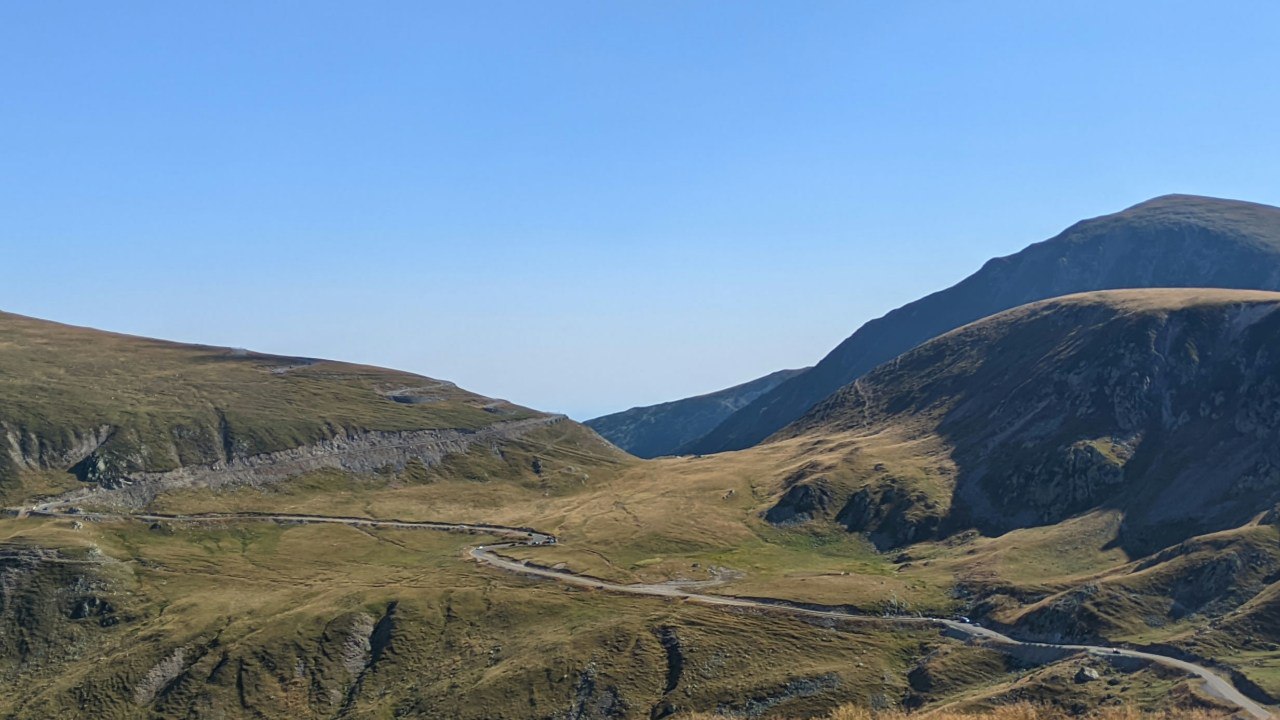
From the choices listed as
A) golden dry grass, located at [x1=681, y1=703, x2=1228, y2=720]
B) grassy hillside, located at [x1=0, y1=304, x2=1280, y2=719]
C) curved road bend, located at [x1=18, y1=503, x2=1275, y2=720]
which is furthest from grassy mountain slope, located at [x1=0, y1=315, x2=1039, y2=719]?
golden dry grass, located at [x1=681, y1=703, x2=1228, y2=720]

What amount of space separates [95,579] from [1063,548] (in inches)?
6938

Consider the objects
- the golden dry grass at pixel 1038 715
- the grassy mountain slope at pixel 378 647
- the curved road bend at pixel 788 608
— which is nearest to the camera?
the golden dry grass at pixel 1038 715

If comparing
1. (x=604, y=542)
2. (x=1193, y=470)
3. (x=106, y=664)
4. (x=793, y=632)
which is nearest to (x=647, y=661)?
(x=793, y=632)

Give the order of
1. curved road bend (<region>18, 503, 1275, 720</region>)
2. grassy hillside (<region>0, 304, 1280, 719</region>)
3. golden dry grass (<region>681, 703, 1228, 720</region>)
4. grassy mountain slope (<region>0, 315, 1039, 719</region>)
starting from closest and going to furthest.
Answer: golden dry grass (<region>681, 703, 1228, 720</region>) < curved road bend (<region>18, 503, 1275, 720</region>) < grassy hillside (<region>0, 304, 1280, 719</region>) < grassy mountain slope (<region>0, 315, 1039, 719</region>)

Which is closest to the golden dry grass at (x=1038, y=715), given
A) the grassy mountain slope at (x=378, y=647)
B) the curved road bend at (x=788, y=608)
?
the curved road bend at (x=788, y=608)

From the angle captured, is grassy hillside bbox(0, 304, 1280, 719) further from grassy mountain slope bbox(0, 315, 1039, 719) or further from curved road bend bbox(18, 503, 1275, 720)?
curved road bend bbox(18, 503, 1275, 720)

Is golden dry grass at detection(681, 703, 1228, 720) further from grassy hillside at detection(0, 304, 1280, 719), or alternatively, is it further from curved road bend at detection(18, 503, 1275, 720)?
curved road bend at detection(18, 503, 1275, 720)

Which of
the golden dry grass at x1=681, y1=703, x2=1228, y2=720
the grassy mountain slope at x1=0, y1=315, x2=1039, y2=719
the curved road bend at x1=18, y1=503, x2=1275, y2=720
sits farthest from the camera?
the grassy mountain slope at x1=0, y1=315, x2=1039, y2=719

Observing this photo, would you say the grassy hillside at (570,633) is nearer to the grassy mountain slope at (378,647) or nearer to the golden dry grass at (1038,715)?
the grassy mountain slope at (378,647)

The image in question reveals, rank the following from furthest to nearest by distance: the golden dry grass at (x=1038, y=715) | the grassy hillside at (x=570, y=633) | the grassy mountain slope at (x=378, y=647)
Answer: the grassy mountain slope at (x=378, y=647)
the grassy hillside at (x=570, y=633)
the golden dry grass at (x=1038, y=715)

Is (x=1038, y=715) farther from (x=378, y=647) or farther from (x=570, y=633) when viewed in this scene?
(x=378, y=647)

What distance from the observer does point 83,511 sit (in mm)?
191000

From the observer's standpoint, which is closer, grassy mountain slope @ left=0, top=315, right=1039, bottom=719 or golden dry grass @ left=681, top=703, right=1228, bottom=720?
golden dry grass @ left=681, top=703, right=1228, bottom=720

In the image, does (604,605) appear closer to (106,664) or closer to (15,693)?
(106,664)
